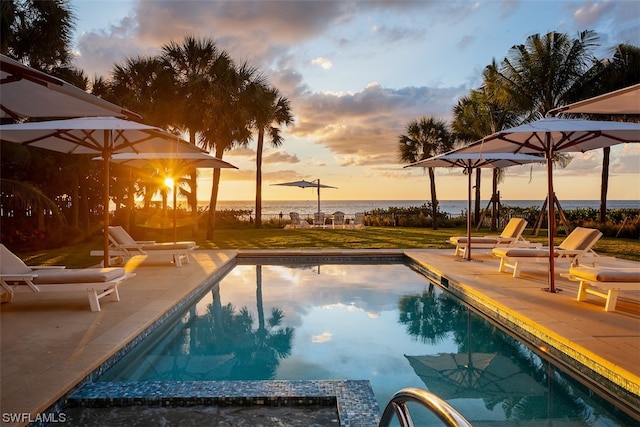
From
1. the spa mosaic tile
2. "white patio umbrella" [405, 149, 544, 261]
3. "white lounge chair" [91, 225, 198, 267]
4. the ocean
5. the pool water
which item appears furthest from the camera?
the ocean

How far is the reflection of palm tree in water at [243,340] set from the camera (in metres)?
4.84

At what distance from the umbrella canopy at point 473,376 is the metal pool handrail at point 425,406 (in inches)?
105

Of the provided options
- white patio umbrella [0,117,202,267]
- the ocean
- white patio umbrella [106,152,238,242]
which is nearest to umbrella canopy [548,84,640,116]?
white patio umbrella [0,117,202,267]

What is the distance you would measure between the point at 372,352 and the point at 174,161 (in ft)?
30.3

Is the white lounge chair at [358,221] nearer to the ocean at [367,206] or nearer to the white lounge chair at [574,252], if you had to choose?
the white lounge chair at [574,252]

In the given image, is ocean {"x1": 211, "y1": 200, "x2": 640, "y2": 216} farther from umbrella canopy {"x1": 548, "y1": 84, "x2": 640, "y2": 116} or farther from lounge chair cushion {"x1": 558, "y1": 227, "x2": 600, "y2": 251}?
umbrella canopy {"x1": 548, "y1": 84, "x2": 640, "y2": 116}

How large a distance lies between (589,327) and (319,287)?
5105 millimetres

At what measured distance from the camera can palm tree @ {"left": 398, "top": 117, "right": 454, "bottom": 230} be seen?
76.0 ft

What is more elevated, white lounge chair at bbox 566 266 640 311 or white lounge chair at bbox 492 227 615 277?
white lounge chair at bbox 492 227 615 277

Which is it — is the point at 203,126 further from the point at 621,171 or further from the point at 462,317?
the point at 621,171

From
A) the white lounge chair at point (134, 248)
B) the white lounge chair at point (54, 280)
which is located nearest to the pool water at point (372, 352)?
the white lounge chair at point (54, 280)

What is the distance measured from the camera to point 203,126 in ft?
51.5

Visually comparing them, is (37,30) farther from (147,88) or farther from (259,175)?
(259,175)

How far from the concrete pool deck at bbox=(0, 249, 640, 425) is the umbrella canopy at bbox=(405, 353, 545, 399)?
1.95 feet
